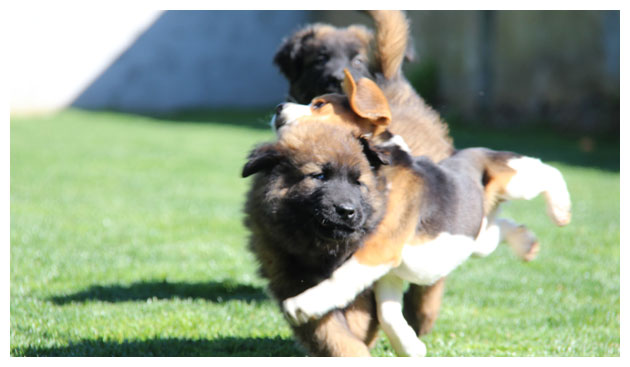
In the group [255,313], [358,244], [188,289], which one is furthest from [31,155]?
[358,244]

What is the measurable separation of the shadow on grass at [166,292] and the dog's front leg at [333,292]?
2031 mm

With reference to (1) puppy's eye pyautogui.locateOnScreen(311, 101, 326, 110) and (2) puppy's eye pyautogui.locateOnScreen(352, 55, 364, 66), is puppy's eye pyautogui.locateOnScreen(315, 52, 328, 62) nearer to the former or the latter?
(2) puppy's eye pyautogui.locateOnScreen(352, 55, 364, 66)

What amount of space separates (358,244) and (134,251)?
3690 mm

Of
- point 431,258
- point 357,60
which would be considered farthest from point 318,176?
point 357,60

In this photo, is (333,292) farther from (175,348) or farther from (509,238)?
(509,238)

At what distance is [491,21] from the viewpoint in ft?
53.1

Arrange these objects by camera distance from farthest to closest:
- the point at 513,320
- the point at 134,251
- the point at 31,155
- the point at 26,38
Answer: the point at 26,38 → the point at 31,155 → the point at 134,251 → the point at 513,320

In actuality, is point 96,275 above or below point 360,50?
below

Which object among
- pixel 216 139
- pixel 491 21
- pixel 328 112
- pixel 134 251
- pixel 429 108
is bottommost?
pixel 216 139

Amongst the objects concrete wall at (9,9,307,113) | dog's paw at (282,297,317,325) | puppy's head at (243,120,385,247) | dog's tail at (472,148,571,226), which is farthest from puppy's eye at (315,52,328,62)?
concrete wall at (9,9,307,113)

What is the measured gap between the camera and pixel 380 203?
3.08 metres

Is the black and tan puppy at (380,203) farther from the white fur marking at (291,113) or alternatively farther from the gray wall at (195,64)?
the gray wall at (195,64)

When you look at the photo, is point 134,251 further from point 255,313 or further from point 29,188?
→ point 29,188

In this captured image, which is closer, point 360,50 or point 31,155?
point 360,50
